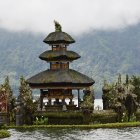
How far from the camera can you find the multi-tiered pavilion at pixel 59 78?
87250mm

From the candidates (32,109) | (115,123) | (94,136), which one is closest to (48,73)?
(32,109)

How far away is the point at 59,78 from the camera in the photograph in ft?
286

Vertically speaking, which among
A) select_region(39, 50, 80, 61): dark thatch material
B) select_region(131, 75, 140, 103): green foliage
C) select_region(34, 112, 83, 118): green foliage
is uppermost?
select_region(39, 50, 80, 61): dark thatch material

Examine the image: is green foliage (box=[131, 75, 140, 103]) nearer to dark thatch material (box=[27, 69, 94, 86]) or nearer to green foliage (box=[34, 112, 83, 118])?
dark thatch material (box=[27, 69, 94, 86])

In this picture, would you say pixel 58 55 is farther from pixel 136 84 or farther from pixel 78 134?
pixel 78 134

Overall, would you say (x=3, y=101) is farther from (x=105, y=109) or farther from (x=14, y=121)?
(x=105, y=109)

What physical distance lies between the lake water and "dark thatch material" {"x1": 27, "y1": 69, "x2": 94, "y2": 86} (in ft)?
Result: 45.5

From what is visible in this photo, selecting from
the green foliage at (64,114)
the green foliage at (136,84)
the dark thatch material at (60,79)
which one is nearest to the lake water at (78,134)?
the green foliage at (64,114)

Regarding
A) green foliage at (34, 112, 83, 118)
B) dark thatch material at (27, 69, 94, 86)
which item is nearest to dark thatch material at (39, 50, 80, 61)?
dark thatch material at (27, 69, 94, 86)

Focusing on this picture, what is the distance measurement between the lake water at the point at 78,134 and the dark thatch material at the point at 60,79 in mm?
13861

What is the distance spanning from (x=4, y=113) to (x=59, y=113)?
8268mm

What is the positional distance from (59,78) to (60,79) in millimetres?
383

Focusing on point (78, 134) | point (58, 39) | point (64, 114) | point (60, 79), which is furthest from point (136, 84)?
point (78, 134)

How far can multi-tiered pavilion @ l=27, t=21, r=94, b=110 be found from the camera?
87.2m
